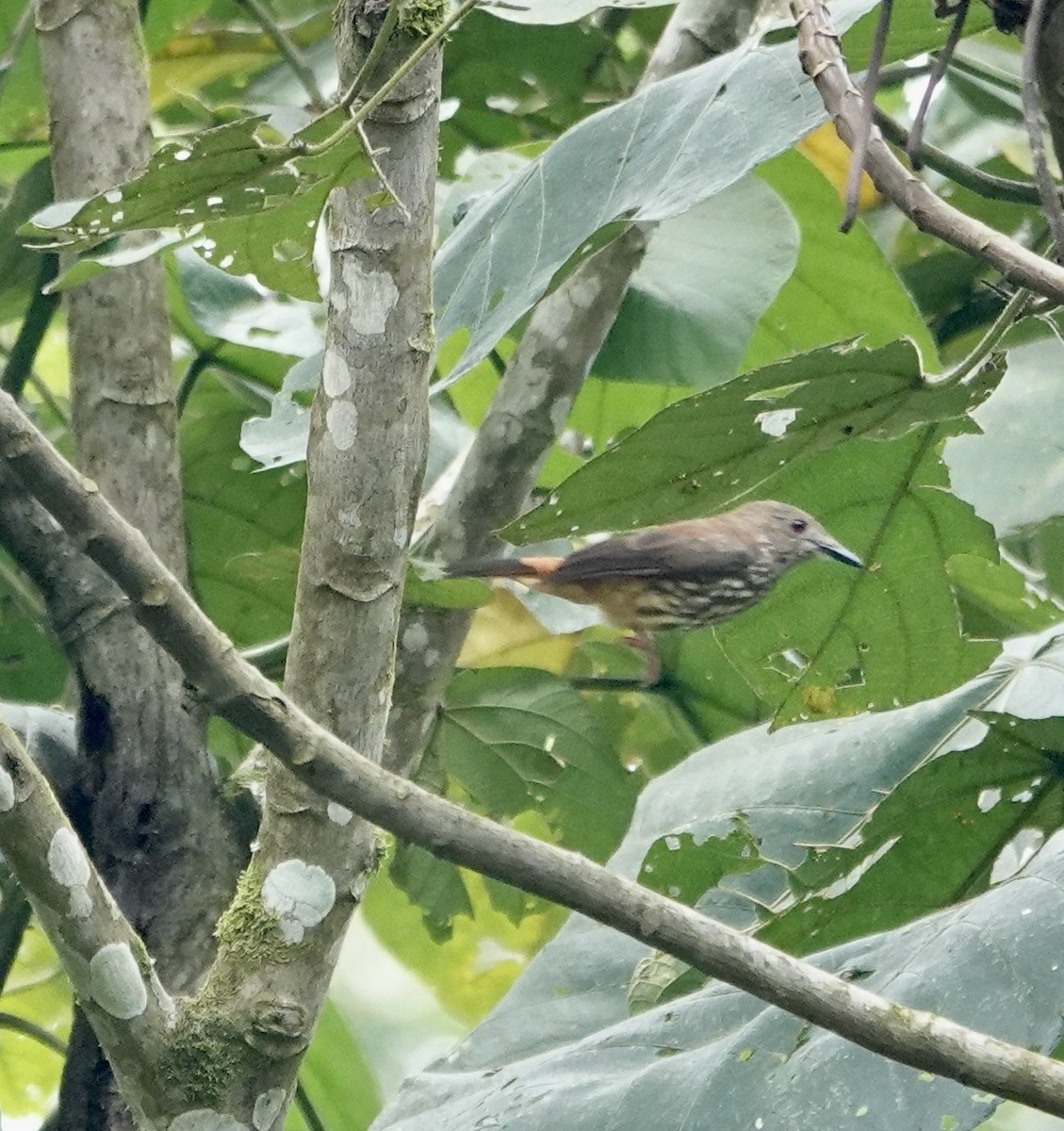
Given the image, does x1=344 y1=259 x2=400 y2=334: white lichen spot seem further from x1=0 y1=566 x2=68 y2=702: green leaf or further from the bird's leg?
the bird's leg

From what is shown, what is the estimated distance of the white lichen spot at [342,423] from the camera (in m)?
1.29

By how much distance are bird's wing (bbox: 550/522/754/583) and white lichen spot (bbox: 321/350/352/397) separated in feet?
4.43

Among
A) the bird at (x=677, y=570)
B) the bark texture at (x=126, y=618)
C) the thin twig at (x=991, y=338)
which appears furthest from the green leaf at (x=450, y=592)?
the thin twig at (x=991, y=338)

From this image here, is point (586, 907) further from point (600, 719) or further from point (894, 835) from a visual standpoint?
point (600, 719)

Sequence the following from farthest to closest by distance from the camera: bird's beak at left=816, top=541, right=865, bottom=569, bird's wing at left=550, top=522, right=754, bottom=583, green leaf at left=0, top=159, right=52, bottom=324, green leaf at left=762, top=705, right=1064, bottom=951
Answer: bird's wing at left=550, top=522, right=754, bottom=583
green leaf at left=0, top=159, right=52, bottom=324
bird's beak at left=816, top=541, right=865, bottom=569
green leaf at left=762, top=705, right=1064, bottom=951

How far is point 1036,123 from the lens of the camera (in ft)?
2.99

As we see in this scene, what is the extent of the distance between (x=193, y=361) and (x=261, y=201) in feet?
4.19

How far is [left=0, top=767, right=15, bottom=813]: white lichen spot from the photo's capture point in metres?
1.08

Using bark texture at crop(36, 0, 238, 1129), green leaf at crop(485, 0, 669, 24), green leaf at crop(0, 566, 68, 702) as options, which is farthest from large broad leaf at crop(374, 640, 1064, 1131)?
green leaf at crop(0, 566, 68, 702)

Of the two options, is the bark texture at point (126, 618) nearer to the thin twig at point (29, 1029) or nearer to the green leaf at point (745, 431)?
the thin twig at point (29, 1029)

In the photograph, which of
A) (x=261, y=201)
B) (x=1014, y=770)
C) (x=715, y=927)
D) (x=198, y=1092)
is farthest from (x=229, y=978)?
(x=1014, y=770)

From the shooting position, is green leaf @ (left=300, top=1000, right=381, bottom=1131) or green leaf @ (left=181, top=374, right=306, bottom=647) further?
green leaf @ (left=300, top=1000, right=381, bottom=1131)

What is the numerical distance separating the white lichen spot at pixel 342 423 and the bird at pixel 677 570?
3.35 ft

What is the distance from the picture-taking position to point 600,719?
244cm
